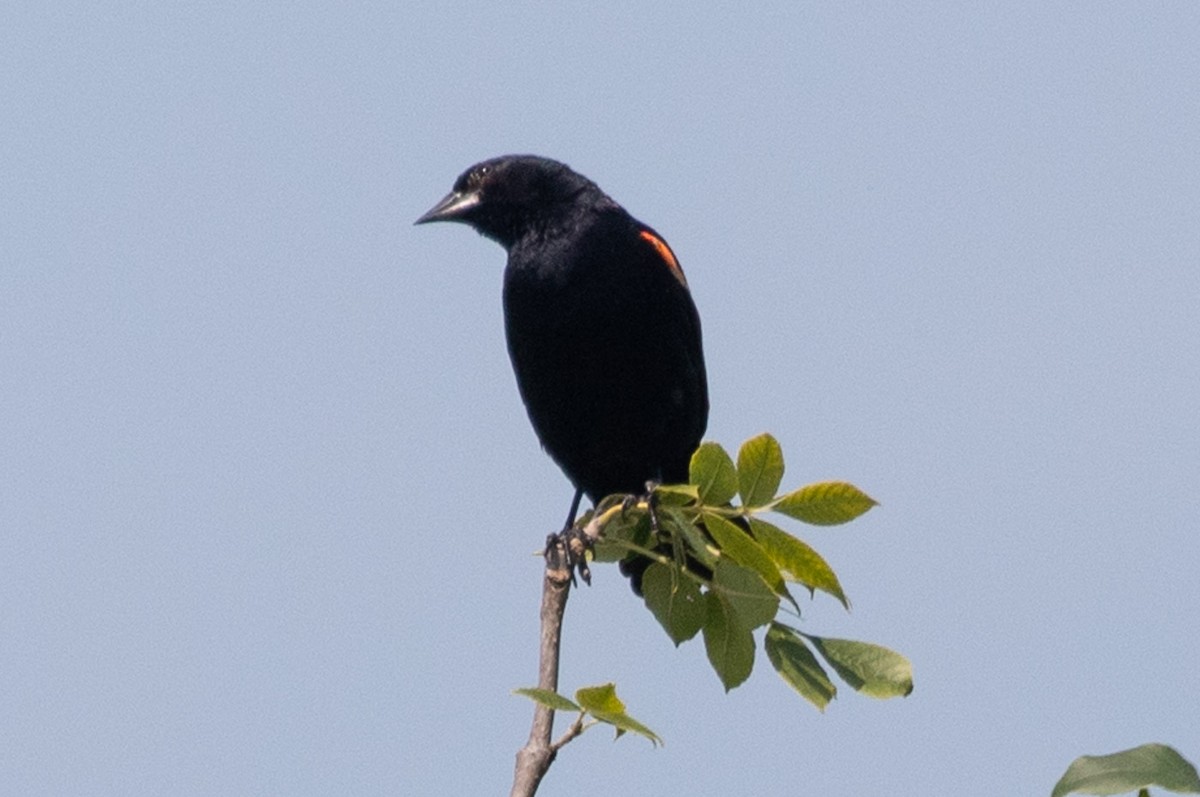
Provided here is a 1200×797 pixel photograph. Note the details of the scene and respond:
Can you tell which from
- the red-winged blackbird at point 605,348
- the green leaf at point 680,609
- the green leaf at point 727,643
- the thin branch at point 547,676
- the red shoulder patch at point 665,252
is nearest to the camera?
the thin branch at point 547,676

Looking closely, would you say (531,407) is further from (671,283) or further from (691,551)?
(691,551)

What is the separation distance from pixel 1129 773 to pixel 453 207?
16.9ft

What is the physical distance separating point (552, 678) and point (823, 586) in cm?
60

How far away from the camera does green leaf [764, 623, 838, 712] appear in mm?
2377

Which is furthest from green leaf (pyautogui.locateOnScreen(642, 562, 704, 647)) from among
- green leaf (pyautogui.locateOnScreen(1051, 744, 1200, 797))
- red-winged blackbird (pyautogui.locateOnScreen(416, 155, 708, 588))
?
red-winged blackbird (pyautogui.locateOnScreen(416, 155, 708, 588))

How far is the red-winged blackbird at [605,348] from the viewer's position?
5.45m

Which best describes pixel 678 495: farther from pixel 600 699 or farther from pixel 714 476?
pixel 600 699

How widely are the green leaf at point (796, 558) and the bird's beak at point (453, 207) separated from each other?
13.4 feet

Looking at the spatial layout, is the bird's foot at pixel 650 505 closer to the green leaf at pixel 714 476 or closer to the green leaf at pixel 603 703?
the green leaf at pixel 714 476

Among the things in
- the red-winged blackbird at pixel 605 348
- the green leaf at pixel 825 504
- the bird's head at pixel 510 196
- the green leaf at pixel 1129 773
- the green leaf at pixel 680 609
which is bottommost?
the green leaf at pixel 1129 773

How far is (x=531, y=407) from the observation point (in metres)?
5.70

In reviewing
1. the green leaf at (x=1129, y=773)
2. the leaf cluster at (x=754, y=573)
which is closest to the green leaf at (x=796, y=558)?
the leaf cluster at (x=754, y=573)

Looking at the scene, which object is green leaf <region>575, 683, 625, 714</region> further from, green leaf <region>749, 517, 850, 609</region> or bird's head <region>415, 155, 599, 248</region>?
bird's head <region>415, 155, 599, 248</region>

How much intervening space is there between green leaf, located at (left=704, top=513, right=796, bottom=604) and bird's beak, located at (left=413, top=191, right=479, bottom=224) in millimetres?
4140
